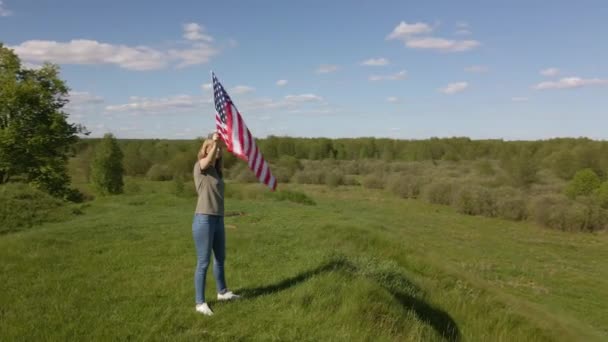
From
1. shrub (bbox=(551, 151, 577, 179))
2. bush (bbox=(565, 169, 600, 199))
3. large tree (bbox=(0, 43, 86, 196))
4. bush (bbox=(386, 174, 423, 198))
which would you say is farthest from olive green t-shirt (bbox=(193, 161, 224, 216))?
shrub (bbox=(551, 151, 577, 179))

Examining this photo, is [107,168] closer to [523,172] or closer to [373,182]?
[373,182]

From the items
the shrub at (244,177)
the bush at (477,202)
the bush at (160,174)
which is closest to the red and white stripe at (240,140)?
the bush at (477,202)

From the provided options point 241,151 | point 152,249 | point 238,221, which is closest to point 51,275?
point 152,249

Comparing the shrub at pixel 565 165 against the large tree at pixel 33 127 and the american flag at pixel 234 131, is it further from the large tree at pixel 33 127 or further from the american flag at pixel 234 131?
the american flag at pixel 234 131

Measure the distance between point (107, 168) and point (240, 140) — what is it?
36.0m

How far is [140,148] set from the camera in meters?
82.1

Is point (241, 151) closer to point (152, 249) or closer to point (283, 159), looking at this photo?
point (152, 249)

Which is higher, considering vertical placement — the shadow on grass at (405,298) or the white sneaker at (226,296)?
the white sneaker at (226,296)

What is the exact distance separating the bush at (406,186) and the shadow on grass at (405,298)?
50539 mm

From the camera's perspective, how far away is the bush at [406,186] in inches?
2359

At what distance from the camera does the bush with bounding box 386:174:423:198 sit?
5991 centimetres

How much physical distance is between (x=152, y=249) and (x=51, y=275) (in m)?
2.65

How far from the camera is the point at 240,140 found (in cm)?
687

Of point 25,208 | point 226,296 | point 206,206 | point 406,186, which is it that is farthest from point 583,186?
point 206,206
